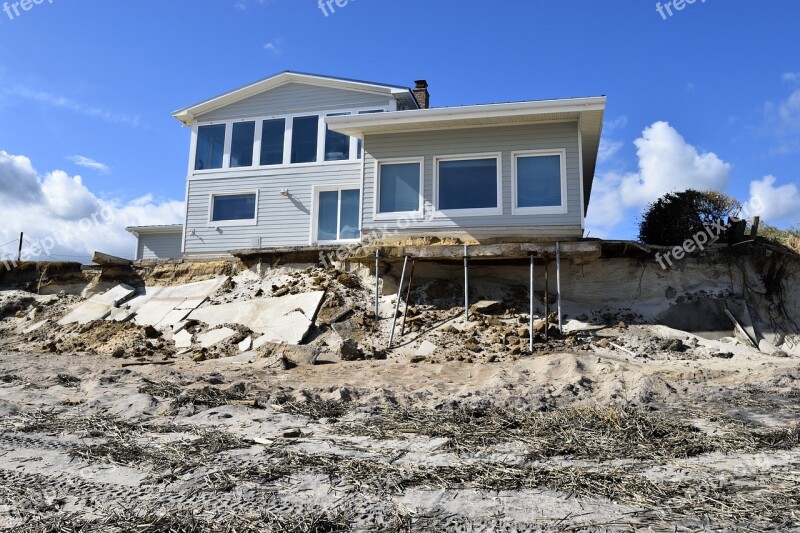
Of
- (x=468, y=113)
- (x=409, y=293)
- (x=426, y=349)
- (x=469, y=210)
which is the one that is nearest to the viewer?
(x=426, y=349)

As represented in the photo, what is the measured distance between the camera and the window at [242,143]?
55.2ft

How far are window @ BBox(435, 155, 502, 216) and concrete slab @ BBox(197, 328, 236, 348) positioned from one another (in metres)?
5.43

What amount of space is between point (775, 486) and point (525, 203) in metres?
9.53

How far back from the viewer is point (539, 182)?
41.7 ft

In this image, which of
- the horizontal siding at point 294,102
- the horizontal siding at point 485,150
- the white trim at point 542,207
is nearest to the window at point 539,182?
the white trim at point 542,207

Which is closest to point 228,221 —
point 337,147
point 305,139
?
point 305,139

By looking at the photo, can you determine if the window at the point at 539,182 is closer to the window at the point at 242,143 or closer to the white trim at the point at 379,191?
the white trim at the point at 379,191

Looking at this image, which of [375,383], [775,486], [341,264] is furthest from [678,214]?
[775,486]

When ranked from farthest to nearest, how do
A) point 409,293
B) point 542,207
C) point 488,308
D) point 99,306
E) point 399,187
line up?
point 99,306 → point 399,187 → point 542,207 → point 409,293 → point 488,308

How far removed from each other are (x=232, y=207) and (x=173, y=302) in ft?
11.8

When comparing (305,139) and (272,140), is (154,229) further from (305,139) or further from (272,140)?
(305,139)

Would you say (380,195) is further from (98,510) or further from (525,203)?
(98,510)

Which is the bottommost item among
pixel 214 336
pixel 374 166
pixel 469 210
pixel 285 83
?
pixel 214 336

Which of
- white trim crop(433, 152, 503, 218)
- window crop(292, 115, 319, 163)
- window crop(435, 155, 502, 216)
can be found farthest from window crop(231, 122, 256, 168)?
window crop(435, 155, 502, 216)
